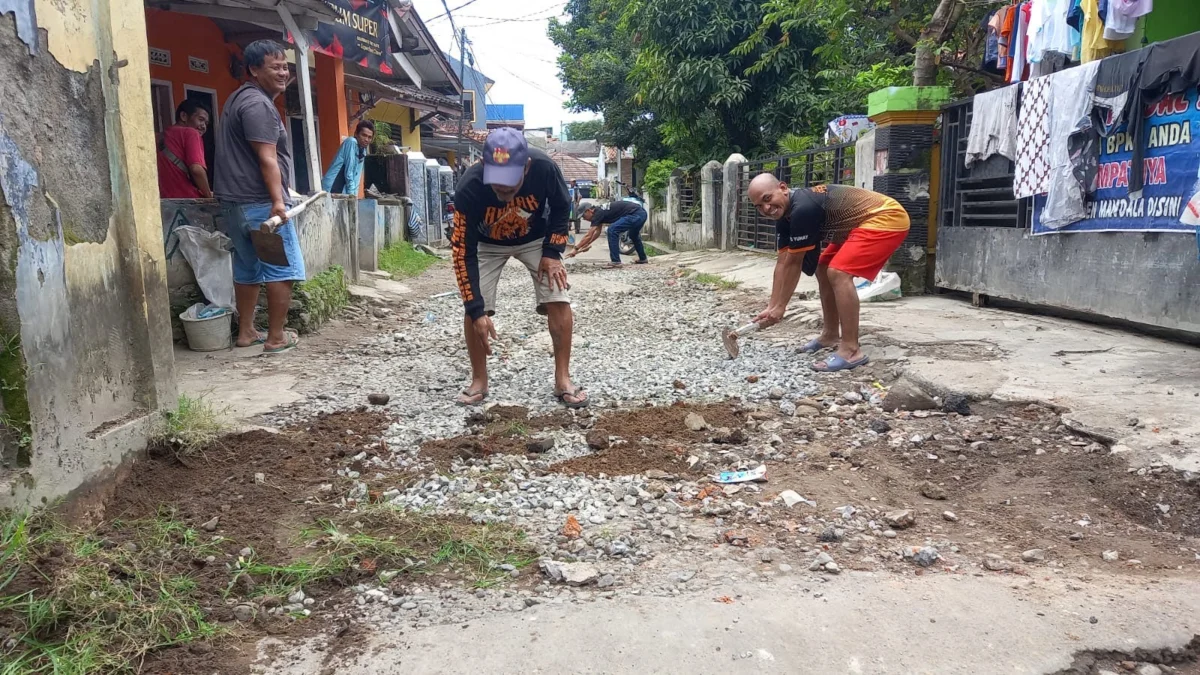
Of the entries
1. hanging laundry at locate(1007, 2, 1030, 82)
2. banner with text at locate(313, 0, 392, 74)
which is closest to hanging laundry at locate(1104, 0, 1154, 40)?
hanging laundry at locate(1007, 2, 1030, 82)

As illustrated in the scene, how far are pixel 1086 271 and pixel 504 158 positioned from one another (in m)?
4.19

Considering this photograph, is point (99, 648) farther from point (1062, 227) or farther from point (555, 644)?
point (1062, 227)

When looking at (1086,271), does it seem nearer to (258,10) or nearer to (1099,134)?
(1099,134)

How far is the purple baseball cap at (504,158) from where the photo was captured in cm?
368

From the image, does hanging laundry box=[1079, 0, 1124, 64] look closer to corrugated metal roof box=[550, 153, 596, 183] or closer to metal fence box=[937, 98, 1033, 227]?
metal fence box=[937, 98, 1033, 227]

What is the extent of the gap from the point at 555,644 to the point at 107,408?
73.3 inches

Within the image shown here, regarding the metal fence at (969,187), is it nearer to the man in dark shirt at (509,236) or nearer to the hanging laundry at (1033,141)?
the hanging laundry at (1033,141)

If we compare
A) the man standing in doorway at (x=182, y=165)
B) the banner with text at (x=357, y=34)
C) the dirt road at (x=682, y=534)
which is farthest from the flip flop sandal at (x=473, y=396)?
the banner with text at (x=357, y=34)

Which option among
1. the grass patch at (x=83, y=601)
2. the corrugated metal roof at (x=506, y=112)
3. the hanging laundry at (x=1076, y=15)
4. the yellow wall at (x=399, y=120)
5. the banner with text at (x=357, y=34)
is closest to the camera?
the grass patch at (x=83, y=601)

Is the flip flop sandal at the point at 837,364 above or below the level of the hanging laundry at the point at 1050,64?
below

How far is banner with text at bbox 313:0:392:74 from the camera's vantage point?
30.6 feet

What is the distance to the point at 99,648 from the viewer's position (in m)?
1.89

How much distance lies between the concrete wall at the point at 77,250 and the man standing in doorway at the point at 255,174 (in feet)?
5.69

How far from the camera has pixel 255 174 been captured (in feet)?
16.4
